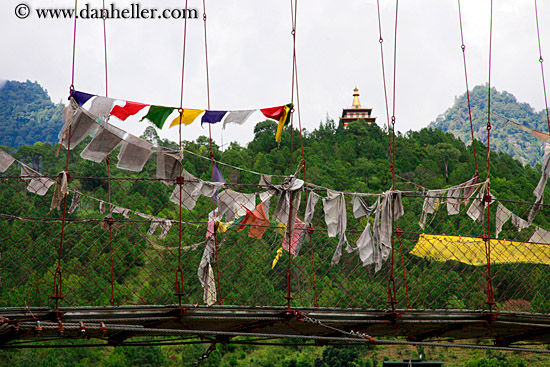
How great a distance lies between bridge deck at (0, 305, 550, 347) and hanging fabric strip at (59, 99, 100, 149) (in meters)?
1.16

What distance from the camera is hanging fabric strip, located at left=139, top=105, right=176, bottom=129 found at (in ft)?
15.9

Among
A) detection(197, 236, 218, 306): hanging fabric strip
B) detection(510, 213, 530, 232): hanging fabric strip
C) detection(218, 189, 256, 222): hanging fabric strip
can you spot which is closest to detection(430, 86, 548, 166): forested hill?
detection(510, 213, 530, 232): hanging fabric strip

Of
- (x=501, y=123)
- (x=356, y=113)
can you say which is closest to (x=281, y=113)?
(x=356, y=113)

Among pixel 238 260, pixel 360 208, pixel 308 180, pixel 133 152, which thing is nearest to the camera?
pixel 133 152

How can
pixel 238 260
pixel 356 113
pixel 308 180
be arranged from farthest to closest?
1. pixel 356 113
2. pixel 308 180
3. pixel 238 260

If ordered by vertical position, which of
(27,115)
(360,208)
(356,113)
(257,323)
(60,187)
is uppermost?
(27,115)

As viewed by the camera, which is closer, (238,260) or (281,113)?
(281,113)

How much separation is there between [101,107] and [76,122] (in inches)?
8.0

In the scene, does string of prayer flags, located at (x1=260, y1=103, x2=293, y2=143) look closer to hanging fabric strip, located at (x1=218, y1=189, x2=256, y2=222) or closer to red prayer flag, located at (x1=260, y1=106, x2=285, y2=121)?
red prayer flag, located at (x1=260, y1=106, x2=285, y2=121)

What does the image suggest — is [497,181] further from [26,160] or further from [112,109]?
[112,109]

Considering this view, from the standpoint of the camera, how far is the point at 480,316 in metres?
5.09

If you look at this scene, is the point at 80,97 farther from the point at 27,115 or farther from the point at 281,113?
the point at 27,115

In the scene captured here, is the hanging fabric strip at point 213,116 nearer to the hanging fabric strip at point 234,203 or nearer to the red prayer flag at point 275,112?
the red prayer flag at point 275,112

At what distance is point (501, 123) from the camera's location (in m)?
80.1
